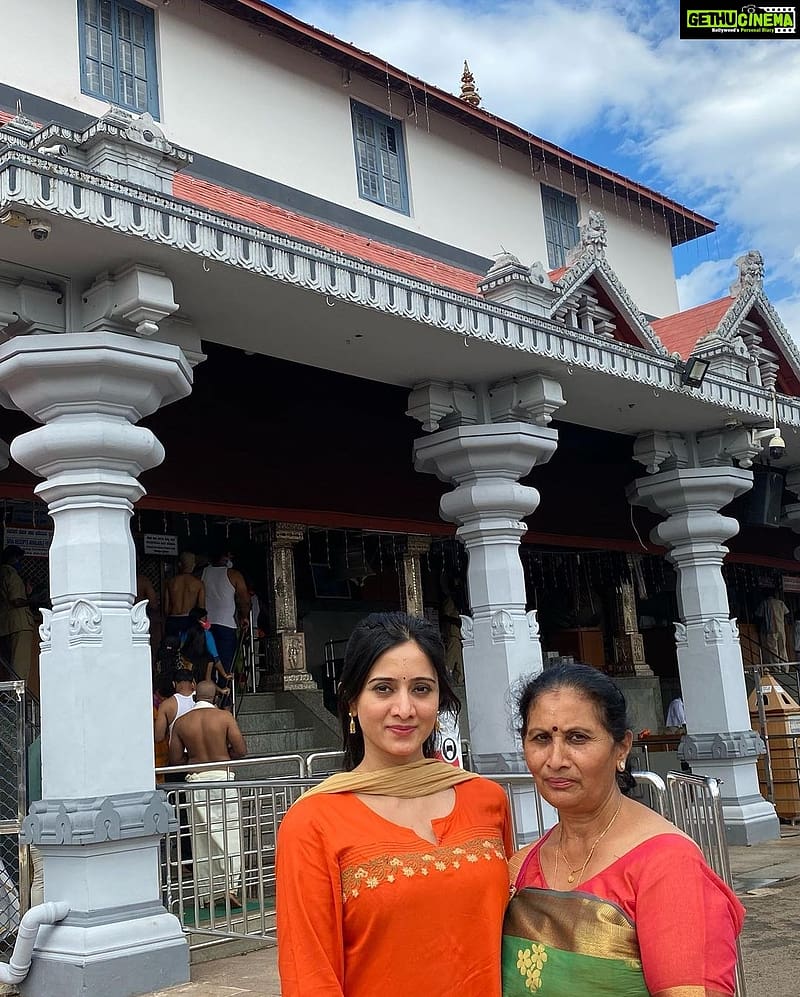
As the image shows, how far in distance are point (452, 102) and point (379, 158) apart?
120 cm

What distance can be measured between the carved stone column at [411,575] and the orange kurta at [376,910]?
950 cm

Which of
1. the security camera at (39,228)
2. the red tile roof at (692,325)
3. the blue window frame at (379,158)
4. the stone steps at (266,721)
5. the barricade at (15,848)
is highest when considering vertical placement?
the blue window frame at (379,158)

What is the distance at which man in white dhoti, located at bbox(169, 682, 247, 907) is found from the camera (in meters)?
6.20

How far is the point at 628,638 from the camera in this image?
14.7 meters

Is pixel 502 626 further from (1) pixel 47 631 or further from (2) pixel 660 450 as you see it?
(1) pixel 47 631

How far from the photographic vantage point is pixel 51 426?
546 centimetres

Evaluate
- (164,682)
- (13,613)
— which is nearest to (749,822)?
(164,682)

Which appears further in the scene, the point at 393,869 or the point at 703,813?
the point at 703,813

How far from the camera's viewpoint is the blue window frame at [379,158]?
11.0 m

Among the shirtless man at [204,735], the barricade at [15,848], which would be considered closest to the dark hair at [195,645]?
the shirtless man at [204,735]

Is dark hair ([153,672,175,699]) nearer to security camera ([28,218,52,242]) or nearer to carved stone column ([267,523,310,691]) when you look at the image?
carved stone column ([267,523,310,691])

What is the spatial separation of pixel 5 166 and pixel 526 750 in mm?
3752

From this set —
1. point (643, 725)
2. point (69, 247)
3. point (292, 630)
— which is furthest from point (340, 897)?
point (643, 725)

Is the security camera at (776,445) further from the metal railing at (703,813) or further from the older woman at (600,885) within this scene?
the older woman at (600,885)
